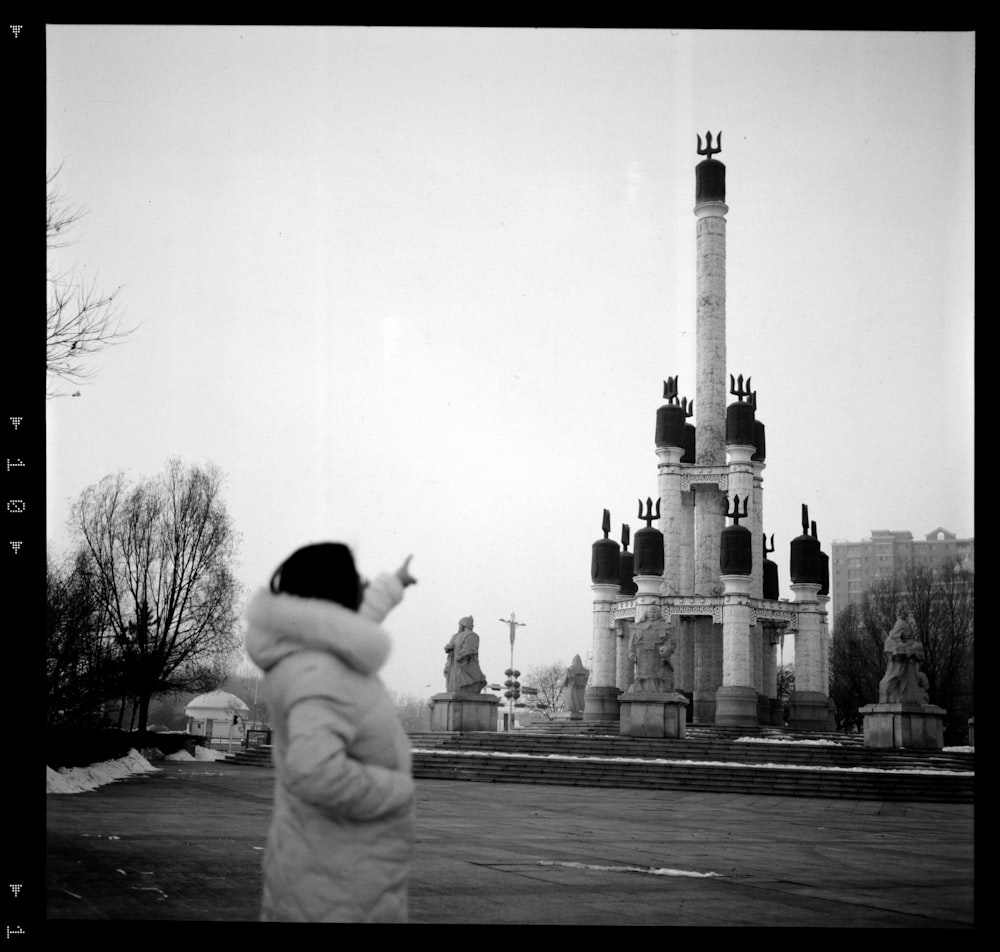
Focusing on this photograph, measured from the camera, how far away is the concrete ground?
8.00 metres

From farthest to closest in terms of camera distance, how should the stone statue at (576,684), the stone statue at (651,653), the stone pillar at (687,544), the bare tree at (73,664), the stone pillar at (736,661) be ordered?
the stone statue at (576,684) < the stone pillar at (687,544) < the stone pillar at (736,661) < the stone statue at (651,653) < the bare tree at (73,664)

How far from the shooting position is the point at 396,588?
16.8ft

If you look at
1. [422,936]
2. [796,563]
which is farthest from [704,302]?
[422,936]

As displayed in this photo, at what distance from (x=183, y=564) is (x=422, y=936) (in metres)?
32.2

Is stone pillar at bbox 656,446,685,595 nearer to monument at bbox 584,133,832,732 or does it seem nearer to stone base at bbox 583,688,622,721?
monument at bbox 584,133,832,732

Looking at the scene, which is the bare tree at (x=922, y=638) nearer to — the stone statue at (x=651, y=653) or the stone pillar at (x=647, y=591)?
the stone pillar at (x=647, y=591)

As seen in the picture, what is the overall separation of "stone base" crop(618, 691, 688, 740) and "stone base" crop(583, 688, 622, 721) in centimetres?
1748

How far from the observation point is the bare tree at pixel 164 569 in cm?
3416

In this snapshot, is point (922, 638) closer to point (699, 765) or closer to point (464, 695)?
point (464, 695)

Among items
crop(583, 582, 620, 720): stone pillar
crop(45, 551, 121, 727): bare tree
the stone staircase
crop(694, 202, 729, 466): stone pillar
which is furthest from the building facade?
crop(45, 551, 121, 727): bare tree

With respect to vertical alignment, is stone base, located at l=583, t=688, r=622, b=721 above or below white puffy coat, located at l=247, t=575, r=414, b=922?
below

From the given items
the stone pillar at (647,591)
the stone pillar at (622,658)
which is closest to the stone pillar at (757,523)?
the stone pillar at (647,591)
